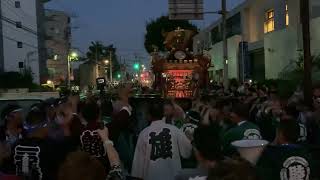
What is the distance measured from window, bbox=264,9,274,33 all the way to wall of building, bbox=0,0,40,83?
42.6 meters

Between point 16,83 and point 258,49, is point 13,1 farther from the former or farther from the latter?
point 258,49

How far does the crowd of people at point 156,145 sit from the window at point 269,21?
96.7ft

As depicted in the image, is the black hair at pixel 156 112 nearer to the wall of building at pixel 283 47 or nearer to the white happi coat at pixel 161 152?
the white happi coat at pixel 161 152

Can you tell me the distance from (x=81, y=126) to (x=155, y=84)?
66.1 ft

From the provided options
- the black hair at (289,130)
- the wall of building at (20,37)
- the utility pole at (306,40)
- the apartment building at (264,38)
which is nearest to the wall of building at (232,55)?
the apartment building at (264,38)

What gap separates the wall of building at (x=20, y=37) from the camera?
3046 inches

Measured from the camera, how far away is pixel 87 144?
6.61m

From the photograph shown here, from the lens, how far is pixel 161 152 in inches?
271

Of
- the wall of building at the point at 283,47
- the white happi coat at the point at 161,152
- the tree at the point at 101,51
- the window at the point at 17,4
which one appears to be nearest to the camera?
the white happi coat at the point at 161,152

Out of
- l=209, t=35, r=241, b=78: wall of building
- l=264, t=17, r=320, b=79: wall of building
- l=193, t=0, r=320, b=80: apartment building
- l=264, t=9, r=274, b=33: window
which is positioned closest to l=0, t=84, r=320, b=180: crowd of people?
l=193, t=0, r=320, b=80: apartment building

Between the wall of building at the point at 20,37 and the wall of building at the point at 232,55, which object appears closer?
the wall of building at the point at 232,55

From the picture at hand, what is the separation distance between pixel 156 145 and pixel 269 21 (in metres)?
34.1

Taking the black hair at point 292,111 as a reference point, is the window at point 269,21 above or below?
above

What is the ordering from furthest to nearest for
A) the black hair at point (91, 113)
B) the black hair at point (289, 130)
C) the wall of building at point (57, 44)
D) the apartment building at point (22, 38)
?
the wall of building at point (57, 44) → the apartment building at point (22, 38) → the black hair at point (91, 113) → the black hair at point (289, 130)
